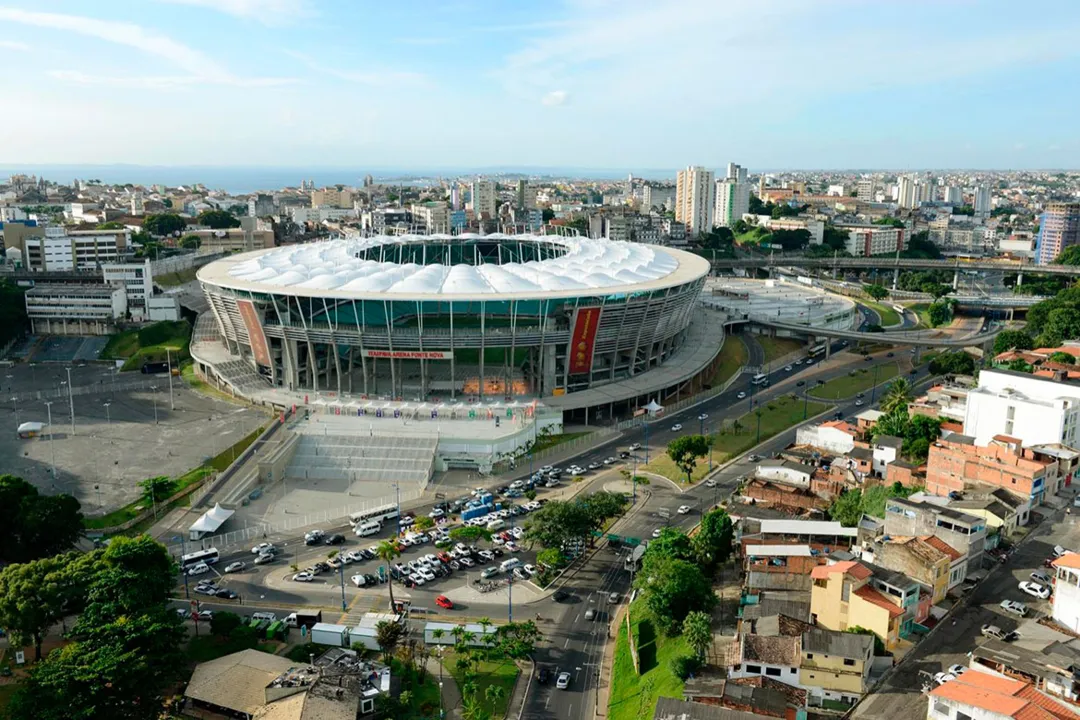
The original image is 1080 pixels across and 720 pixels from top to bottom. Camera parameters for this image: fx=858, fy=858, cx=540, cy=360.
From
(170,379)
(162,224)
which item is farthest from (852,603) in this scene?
(162,224)

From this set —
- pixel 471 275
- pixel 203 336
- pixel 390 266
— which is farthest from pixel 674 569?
pixel 203 336

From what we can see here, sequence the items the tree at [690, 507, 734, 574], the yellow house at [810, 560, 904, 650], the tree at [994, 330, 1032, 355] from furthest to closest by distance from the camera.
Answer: the tree at [994, 330, 1032, 355], the tree at [690, 507, 734, 574], the yellow house at [810, 560, 904, 650]

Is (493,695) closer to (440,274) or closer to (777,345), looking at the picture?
(440,274)

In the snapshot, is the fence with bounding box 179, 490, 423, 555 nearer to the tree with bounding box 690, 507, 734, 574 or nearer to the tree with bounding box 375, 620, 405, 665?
the tree with bounding box 375, 620, 405, 665

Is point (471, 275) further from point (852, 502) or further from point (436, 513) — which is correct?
point (852, 502)

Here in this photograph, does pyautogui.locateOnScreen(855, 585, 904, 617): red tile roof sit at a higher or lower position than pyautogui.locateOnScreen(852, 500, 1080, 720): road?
higher

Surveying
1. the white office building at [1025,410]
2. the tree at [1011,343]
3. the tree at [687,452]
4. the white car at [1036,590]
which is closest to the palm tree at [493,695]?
the white car at [1036,590]

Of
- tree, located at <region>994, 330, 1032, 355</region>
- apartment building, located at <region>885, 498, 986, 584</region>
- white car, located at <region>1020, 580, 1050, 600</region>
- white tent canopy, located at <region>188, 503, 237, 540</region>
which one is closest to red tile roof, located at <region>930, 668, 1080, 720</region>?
white car, located at <region>1020, 580, 1050, 600</region>

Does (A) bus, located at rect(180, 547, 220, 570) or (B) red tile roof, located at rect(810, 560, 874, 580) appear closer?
(B) red tile roof, located at rect(810, 560, 874, 580)
